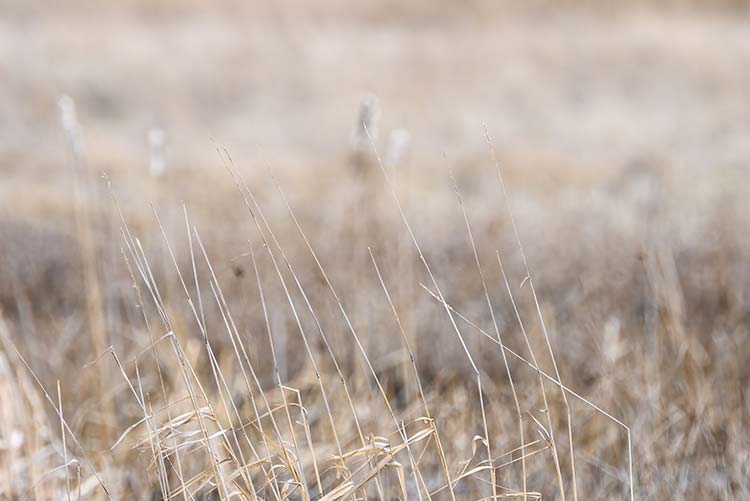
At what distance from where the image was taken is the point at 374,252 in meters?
2.93

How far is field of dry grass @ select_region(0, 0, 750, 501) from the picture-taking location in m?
1.55

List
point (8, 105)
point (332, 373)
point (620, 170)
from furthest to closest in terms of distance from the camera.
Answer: point (8, 105)
point (620, 170)
point (332, 373)

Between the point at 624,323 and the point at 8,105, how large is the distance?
7.72 m

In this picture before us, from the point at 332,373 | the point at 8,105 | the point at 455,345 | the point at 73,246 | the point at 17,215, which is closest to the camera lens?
the point at 332,373

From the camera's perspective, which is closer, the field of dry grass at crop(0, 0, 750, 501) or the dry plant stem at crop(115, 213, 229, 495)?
the dry plant stem at crop(115, 213, 229, 495)

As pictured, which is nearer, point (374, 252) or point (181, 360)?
point (181, 360)

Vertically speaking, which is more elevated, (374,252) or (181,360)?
(181,360)

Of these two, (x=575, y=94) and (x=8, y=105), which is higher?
(x=8, y=105)

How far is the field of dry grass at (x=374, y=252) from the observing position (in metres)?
1.55

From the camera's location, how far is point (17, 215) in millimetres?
4410

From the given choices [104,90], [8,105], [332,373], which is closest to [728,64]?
[104,90]

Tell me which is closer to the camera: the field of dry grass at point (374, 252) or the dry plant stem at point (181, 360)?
the dry plant stem at point (181, 360)

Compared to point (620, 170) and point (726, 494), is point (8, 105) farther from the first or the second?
point (726, 494)

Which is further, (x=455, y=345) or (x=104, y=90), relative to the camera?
(x=104, y=90)
